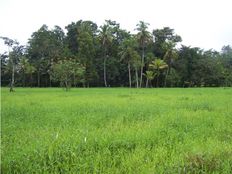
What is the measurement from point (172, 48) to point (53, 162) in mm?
62955

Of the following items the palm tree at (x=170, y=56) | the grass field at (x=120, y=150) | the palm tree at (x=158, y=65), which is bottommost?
the grass field at (x=120, y=150)

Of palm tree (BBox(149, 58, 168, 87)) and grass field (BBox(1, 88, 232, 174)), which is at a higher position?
palm tree (BBox(149, 58, 168, 87))

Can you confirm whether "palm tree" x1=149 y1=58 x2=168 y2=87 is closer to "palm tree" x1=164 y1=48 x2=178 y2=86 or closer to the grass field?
"palm tree" x1=164 y1=48 x2=178 y2=86

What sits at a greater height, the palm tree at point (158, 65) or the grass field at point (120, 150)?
the palm tree at point (158, 65)

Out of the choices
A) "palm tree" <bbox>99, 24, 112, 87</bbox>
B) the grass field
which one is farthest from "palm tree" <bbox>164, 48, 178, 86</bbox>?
the grass field

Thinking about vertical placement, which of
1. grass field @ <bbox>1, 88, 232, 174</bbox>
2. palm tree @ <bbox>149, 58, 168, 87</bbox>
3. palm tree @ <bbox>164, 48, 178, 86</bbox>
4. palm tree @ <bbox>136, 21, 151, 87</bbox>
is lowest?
grass field @ <bbox>1, 88, 232, 174</bbox>

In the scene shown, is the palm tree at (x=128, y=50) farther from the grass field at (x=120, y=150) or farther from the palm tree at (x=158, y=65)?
the grass field at (x=120, y=150)

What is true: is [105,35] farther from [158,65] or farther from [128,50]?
[158,65]

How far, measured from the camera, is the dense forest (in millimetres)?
64500

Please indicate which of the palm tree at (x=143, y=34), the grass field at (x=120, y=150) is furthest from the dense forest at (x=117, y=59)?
the grass field at (x=120, y=150)

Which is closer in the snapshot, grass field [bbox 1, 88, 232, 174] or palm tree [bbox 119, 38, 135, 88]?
grass field [bbox 1, 88, 232, 174]

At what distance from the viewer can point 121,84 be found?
7369cm

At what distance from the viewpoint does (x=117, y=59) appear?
69875mm

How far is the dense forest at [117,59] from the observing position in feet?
212
